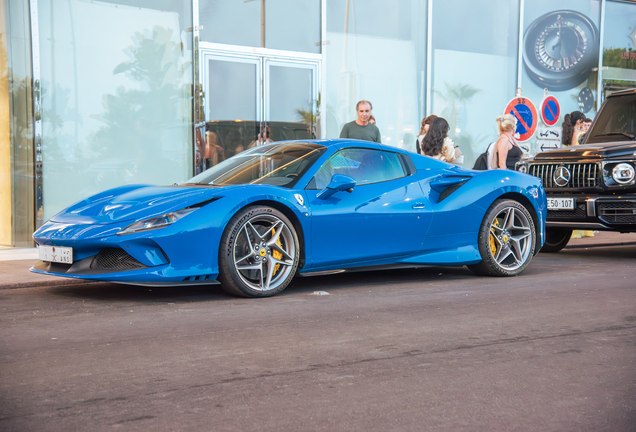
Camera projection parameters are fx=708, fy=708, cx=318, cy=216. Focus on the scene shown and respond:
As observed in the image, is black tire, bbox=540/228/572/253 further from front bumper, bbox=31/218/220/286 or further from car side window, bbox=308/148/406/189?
front bumper, bbox=31/218/220/286

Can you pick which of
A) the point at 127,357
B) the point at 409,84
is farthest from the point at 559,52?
the point at 127,357

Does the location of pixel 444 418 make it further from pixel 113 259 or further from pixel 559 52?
pixel 559 52

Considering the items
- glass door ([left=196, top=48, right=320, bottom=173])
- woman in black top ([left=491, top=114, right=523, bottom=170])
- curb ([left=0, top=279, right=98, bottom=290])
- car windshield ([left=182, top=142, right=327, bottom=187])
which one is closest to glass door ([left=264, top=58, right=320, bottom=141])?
glass door ([left=196, top=48, right=320, bottom=173])

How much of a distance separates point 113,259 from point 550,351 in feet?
10.1

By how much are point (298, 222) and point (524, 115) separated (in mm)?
10543

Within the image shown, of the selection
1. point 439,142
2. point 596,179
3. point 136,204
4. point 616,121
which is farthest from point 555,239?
point 136,204

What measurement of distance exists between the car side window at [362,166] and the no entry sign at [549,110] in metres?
9.64

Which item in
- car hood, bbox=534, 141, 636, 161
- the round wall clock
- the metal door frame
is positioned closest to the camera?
car hood, bbox=534, 141, 636, 161

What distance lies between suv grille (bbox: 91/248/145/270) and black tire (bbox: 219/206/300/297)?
2.15ft

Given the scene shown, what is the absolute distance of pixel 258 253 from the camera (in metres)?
5.53

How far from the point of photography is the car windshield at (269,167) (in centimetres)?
598

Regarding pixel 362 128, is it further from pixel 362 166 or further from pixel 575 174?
pixel 362 166

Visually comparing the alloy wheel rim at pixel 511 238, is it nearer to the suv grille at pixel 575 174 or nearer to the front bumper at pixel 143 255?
the suv grille at pixel 575 174

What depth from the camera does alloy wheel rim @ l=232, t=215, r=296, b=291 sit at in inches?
217
